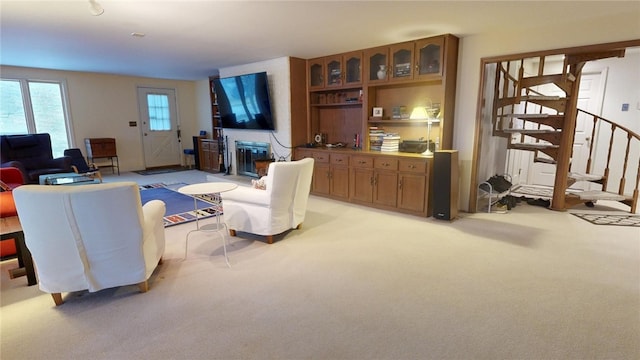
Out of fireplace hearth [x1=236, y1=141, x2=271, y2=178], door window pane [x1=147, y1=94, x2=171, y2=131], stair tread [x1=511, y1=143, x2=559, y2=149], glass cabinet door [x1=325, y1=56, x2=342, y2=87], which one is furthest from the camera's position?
door window pane [x1=147, y1=94, x2=171, y2=131]

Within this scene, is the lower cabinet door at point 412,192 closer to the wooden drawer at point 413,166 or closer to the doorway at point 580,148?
the wooden drawer at point 413,166

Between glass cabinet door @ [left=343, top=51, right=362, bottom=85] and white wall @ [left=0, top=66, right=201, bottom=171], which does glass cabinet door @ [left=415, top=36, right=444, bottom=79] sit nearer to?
glass cabinet door @ [left=343, top=51, right=362, bottom=85]

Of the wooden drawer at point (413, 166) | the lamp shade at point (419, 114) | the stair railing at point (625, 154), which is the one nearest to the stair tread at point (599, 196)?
the stair railing at point (625, 154)

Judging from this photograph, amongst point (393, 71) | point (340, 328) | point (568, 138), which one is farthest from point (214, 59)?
point (568, 138)

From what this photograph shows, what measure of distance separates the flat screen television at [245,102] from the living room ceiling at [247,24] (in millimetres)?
609

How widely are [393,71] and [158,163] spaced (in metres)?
6.72

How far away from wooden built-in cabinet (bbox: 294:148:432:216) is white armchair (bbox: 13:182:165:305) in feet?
10.1

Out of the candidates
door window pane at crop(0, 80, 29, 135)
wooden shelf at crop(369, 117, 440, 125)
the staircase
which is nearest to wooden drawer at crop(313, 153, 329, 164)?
wooden shelf at crop(369, 117, 440, 125)

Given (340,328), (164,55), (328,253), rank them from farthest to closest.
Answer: (164,55), (328,253), (340,328)

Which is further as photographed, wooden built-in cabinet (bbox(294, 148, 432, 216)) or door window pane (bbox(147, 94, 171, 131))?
door window pane (bbox(147, 94, 171, 131))

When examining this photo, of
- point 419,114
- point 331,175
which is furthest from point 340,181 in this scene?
point 419,114

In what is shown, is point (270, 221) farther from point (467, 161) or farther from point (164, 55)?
point (164, 55)

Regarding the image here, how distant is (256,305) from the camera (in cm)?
229

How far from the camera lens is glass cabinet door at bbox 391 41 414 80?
440 centimetres
